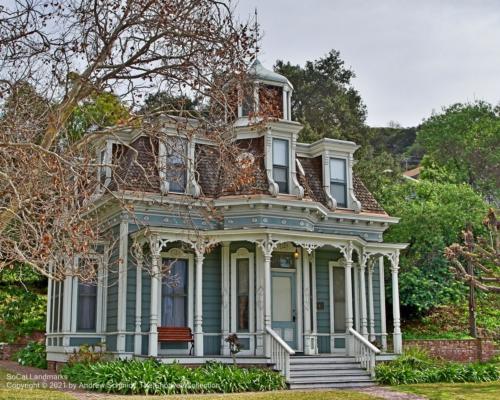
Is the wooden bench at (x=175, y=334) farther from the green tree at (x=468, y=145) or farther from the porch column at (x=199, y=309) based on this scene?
the green tree at (x=468, y=145)

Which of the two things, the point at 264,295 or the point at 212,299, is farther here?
the point at 212,299

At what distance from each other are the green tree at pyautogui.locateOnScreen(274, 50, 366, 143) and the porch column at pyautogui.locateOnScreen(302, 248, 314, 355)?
14.3 m

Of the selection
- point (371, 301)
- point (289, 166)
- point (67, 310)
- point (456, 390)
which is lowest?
point (456, 390)

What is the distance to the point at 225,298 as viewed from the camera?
18.2m

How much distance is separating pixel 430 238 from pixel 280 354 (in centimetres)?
1155

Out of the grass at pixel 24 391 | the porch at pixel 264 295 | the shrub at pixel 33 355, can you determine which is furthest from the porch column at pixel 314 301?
the shrub at pixel 33 355

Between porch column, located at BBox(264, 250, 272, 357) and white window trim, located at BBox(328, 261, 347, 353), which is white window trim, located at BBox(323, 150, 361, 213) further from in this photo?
porch column, located at BBox(264, 250, 272, 357)

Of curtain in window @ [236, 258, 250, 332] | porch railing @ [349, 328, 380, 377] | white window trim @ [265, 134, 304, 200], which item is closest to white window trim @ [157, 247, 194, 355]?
curtain in window @ [236, 258, 250, 332]

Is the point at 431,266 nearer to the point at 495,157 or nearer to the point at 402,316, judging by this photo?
the point at 402,316

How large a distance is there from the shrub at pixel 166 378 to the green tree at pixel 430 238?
11.0m

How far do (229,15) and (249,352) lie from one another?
378 inches

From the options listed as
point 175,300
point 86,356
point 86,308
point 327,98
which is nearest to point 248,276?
point 175,300

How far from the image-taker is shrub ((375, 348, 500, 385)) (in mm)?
16391

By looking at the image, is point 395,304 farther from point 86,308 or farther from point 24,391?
point 24,391
